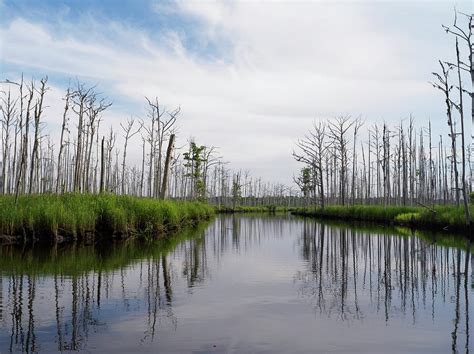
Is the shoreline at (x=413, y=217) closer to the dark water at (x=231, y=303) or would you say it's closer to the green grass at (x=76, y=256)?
the dark water at (x=231, y=303)

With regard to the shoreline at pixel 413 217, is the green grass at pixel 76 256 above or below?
below

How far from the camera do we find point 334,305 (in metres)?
6.21

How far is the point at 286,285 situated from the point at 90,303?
3324mm

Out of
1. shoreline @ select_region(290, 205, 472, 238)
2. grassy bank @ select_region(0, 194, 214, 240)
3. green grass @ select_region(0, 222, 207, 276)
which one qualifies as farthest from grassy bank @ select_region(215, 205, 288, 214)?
green grass @ select_region(0, 222, 207, 276)

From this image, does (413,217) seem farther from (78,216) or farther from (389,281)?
(78,216)

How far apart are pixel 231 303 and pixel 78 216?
8601 mm

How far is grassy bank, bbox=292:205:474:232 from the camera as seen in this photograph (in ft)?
61.2

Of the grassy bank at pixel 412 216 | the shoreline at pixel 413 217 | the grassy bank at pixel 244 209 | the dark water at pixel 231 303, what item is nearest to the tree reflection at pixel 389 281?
the dark water at pixel 231 303

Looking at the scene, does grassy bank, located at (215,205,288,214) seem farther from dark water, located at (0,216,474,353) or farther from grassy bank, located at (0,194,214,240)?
dark water, located at (0,216,474,353)

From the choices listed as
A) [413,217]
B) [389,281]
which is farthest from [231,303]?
[413,217]

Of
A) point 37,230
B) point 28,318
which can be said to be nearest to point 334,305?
point 28,318

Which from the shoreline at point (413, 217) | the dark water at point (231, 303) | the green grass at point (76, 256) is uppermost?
the shoreline at point (413, 217)

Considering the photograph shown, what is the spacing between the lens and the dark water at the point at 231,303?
458cm

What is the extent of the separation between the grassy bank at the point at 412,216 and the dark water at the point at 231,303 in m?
7.85
